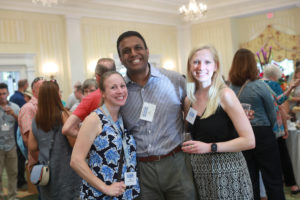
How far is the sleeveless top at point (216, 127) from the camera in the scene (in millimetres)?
1684

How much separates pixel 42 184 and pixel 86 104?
766mm

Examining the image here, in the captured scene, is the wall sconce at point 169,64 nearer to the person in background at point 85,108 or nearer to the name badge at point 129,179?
the person in background at point 85,108

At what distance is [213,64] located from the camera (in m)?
1.70

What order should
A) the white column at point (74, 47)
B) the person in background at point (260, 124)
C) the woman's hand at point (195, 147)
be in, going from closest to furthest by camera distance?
the woman's hand at point (195, 147), the person in background at point (260, 124), the white column at point (74, 47)

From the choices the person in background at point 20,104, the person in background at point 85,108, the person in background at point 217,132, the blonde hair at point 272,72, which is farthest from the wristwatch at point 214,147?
the person in background at point 20,104

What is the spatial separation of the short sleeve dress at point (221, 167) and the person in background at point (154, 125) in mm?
114

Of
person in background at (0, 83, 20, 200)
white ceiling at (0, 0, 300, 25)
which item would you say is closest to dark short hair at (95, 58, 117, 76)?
person in background at (0, 83, 20, 200)

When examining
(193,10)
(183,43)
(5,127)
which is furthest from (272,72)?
(183,43)

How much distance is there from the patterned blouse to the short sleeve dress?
42 centimetres

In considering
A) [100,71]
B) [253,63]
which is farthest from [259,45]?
[100,71]

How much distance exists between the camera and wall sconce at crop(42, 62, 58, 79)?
790 centimetres

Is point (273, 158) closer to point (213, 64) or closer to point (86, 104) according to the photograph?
point (213, 64)

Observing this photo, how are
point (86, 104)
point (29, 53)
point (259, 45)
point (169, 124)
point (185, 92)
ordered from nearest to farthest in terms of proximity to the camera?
point (169, 124) < point (185, 92) < point (86, 104) < point (29, 53) < point (259, 45)

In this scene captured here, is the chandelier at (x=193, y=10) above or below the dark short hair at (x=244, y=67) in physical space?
above
